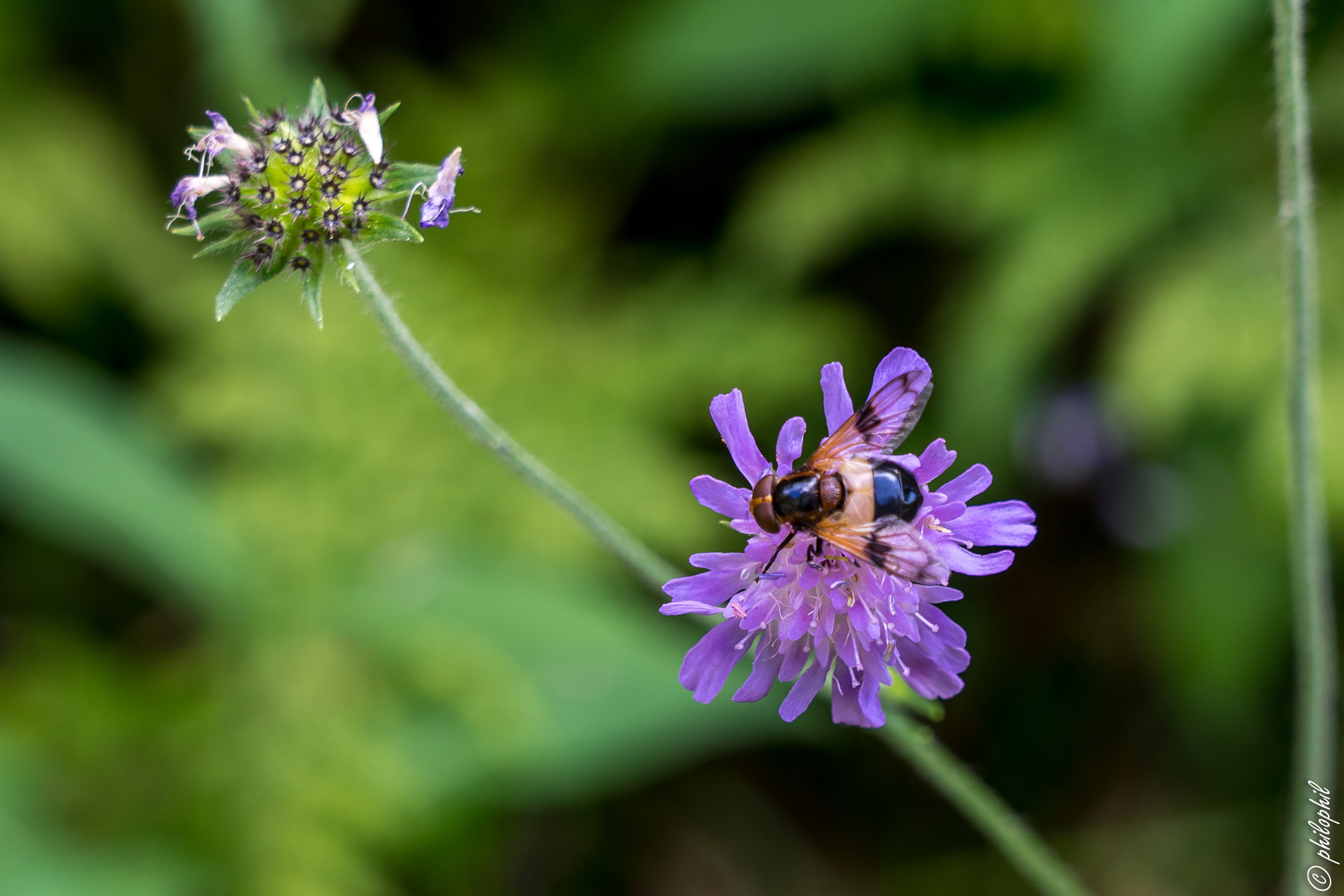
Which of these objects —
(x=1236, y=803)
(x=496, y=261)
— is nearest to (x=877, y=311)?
(x=496, y=261)

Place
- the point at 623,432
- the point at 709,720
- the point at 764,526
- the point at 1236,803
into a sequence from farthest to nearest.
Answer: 1. the point at 623,432
2. the point at 1236,803
3. the point at 709,720
4. the point at 764,526

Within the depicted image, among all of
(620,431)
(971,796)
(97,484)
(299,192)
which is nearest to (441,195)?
(299,192)

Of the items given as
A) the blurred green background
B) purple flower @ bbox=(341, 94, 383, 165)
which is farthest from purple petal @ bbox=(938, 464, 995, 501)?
the blurred green background

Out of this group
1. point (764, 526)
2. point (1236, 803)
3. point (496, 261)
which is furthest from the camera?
point (496, 261)

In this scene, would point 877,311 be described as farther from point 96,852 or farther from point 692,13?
point 96,852

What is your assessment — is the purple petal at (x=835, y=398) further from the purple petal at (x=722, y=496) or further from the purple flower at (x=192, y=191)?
the purple flower at (x=192, y=191)

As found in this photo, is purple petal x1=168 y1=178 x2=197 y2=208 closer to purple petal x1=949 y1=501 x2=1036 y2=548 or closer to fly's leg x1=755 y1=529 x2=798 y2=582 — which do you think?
fly's leg x1=755 y1=529 x2=798 y2=582

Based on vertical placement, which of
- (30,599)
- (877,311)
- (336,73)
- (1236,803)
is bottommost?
(1236,803)

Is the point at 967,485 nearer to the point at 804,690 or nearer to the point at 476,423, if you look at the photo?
the point at 804,690
